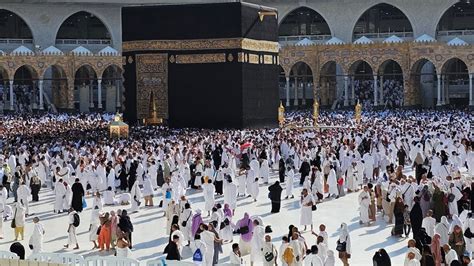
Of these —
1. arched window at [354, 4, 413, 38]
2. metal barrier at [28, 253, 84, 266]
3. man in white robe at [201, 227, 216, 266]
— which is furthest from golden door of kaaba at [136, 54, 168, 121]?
arched window at [354, 4, 413, 38]

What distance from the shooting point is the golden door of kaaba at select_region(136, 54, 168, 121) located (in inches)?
1072

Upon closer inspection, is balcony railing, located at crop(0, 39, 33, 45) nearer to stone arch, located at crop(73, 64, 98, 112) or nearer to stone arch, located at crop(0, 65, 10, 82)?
stone arch, located at crop(0, 65, 10, 82)

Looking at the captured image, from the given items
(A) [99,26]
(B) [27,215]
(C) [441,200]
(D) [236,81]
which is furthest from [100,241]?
(A) [99,26]

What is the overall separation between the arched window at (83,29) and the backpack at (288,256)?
39.9 metres

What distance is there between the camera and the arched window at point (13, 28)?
4654 centimetres

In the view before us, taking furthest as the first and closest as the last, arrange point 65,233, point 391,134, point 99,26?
point 99,26, point 391,134, point 65,233

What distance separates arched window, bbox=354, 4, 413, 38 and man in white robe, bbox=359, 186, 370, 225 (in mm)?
34155

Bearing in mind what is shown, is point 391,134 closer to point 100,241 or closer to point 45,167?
point 45,167

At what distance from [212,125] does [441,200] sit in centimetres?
1541

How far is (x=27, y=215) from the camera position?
14.0 meters

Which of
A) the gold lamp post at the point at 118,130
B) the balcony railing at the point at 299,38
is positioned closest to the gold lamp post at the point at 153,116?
the gold lamp post at the point at 118,130

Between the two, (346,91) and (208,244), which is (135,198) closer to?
(208,244)

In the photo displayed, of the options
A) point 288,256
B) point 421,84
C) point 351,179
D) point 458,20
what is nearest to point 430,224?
point 288,256

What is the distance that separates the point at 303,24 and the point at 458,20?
8568mm
